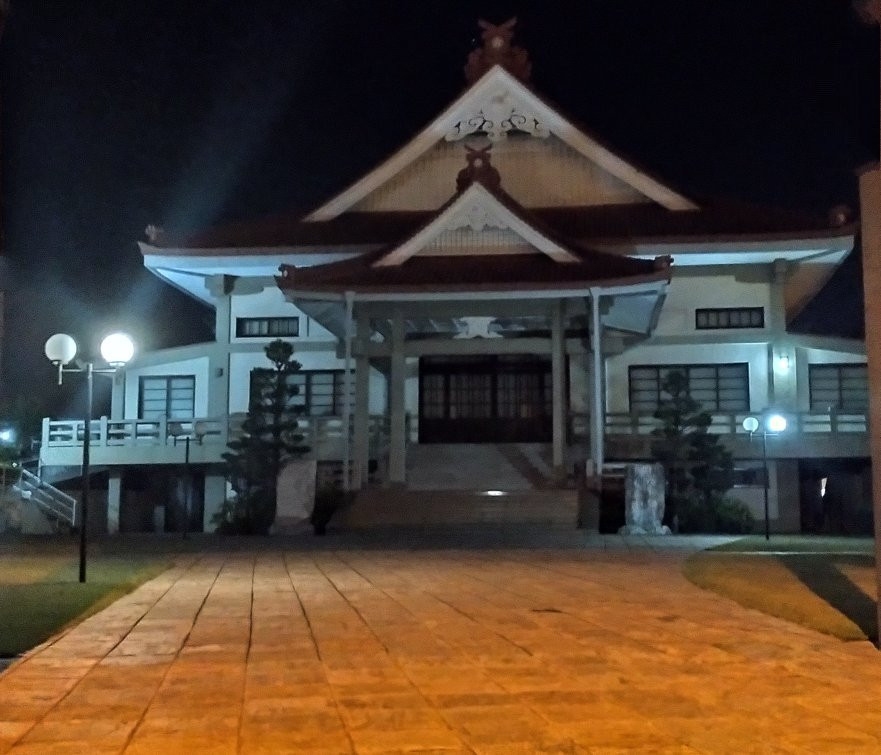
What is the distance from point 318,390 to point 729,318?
435 inches

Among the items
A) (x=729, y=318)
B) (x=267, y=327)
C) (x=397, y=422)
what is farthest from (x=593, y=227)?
(x=267, y=327)

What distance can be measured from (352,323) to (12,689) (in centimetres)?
1541

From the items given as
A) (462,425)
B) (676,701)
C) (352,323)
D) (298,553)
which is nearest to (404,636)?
(676,701)

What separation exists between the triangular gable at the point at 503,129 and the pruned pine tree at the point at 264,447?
6002mm

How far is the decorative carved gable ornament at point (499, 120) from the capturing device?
83.3ft

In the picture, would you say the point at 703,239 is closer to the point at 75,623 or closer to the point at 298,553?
the point at 298,553

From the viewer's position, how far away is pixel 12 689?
5230 millimetres

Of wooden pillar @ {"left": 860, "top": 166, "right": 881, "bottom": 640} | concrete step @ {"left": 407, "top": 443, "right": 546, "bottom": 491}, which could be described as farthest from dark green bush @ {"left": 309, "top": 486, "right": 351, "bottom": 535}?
wooden pillar @ {"left": 860, "top": 166, "right": 881, "bottom": 640}

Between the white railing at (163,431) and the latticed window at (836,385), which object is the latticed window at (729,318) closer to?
the latticed window at (836,385)

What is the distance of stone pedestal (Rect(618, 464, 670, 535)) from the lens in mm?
17891

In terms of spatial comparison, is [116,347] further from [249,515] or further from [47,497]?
[47,497]

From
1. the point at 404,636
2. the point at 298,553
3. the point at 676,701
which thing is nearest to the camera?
the point at 676,701

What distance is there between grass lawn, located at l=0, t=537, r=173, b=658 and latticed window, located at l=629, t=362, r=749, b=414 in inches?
573

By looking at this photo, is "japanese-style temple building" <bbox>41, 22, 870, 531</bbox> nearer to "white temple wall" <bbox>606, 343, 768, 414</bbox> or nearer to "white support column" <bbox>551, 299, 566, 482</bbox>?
"white temple wall" <bbox>606, 343, 768, 414</bbox>
